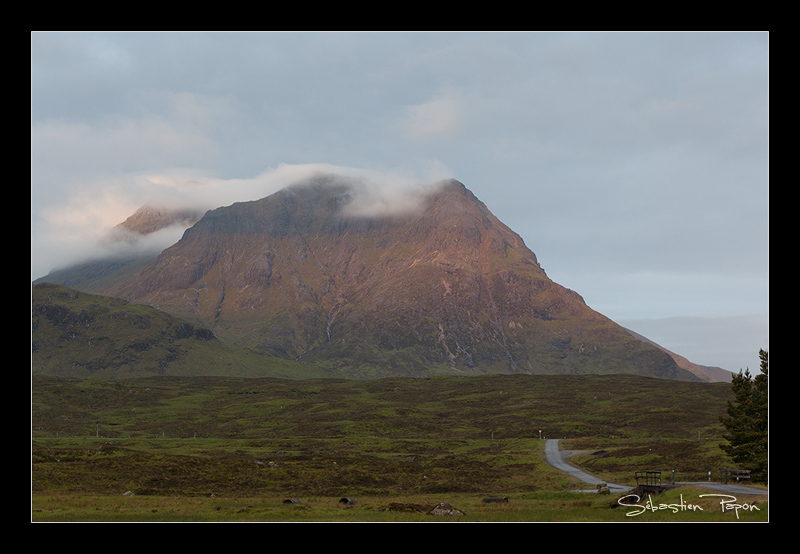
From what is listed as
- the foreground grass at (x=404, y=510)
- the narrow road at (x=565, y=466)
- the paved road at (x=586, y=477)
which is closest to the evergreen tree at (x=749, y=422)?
the paved road at (x=586, y=477)

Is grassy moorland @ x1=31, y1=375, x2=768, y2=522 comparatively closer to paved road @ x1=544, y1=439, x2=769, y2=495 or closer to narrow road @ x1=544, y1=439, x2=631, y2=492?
narrow road @ x1=544, y1=439, x2=631, y2=492

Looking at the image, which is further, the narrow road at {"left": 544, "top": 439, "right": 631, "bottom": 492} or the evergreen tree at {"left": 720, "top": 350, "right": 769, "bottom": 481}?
the narrow road at {"left": 544, "top": 439, "right": 631, "bottom": 492}

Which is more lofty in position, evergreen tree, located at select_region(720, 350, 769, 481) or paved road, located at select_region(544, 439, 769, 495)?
evergreen tree, located at select_region(720, 350, 769, 481)

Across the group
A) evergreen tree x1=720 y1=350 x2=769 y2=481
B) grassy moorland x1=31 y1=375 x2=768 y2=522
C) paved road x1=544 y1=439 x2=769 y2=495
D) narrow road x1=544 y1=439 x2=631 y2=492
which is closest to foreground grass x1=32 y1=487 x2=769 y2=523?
grassy moorland x1=31 y1=375 x2=768 y2=522

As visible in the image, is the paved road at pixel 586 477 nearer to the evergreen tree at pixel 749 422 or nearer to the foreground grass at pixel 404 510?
the foreground grass at pixel 404 510

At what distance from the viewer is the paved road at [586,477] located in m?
45.8

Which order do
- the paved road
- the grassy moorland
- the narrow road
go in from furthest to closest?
the narrow road < the paved road < the grassy moorland

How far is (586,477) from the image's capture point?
8031 centimetres

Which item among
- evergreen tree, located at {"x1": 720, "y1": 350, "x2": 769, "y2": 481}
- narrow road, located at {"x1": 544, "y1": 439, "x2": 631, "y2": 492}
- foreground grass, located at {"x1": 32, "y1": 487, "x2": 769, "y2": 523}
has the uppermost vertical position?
evergreen tree, located at {"x1": 720, "y1": 350, "x2": 769, "y2": 481}

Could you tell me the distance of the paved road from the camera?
4585cm

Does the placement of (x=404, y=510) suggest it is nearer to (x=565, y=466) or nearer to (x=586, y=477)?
(x=586, y=477)

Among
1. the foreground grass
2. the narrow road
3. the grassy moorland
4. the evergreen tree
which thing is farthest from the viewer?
the narrow road
